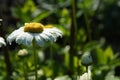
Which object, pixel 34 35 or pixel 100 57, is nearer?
Answer: pixel 34 35

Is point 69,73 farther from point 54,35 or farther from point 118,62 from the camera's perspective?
point 54,35

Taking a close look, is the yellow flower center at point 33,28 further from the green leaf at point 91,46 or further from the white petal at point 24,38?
the green leaf at point 91,46

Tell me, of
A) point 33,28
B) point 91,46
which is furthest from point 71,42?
point 33,28

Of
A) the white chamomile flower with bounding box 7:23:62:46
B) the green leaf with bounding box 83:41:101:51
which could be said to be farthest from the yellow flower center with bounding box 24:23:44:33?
the green leaf with bounding box 83:41:101:51

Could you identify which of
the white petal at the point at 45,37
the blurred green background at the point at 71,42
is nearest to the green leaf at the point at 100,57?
the blurred green background at the point at 71,42

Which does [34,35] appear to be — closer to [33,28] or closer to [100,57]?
[33,28]

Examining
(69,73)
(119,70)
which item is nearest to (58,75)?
Result: (69,73)
